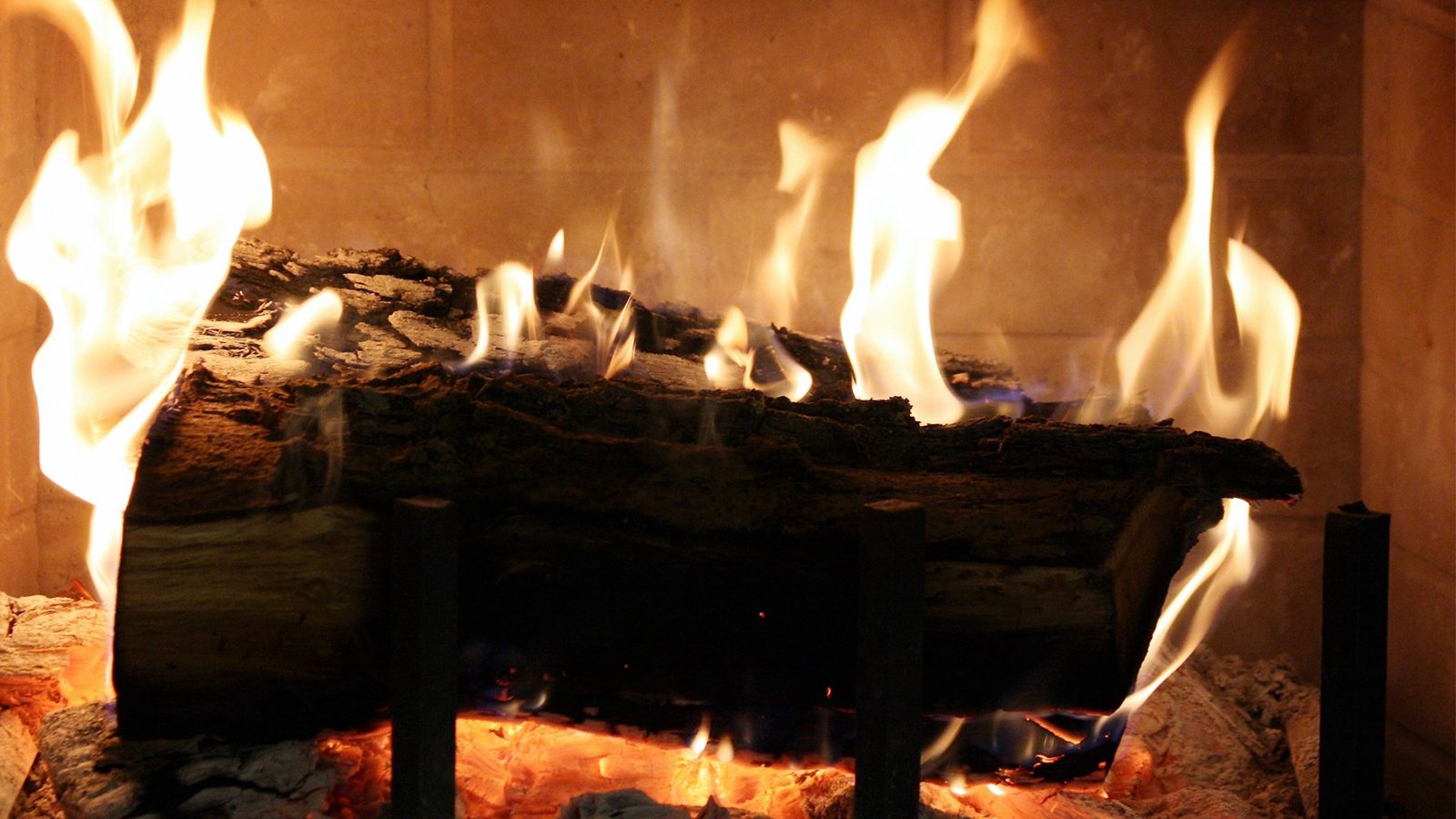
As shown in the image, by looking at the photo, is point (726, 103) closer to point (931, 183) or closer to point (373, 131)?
point (931, 183)

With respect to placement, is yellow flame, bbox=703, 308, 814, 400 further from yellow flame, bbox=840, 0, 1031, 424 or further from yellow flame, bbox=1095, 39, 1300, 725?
yellow flame, bbox=1095, 39, 1300, 725

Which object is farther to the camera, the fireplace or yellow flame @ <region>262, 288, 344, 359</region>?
the fireplace

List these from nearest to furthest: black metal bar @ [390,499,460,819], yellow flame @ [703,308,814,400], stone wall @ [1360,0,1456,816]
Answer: black metal bar @ [390,499,460,819]
yellow flame @ [703,308,814,400]
stone wall @ [1360,0,1456,816]

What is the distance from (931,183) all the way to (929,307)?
293mm

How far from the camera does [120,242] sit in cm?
240

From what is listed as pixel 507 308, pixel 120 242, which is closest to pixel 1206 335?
pixel 507 308

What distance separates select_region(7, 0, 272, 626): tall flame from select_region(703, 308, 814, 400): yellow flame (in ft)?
2.83

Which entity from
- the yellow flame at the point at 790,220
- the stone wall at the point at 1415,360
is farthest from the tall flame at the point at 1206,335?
the yellow flame at the point at 790,220

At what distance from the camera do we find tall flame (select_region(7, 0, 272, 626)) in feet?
6.13

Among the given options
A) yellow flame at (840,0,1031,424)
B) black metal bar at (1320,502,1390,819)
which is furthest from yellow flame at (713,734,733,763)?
yellow flame at (840,0,1031,424)

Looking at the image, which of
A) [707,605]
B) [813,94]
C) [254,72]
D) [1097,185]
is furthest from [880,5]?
[707,605]

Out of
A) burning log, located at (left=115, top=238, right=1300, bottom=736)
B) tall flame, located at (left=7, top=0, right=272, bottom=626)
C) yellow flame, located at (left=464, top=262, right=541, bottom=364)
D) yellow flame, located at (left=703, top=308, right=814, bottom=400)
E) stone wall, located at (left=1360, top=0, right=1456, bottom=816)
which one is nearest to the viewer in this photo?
burning log, located at (left=115, top=238, right=1300, bottom=736)

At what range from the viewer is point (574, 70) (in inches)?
115

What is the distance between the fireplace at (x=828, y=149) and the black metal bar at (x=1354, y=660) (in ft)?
4.38
